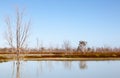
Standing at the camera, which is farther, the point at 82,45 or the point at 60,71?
the point at 82,45

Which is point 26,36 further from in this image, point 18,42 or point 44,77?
point 44,77

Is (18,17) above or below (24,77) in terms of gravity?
above

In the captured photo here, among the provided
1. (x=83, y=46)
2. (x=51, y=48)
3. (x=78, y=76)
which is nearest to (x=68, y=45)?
(x=83, y=46)

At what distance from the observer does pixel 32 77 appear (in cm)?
1617

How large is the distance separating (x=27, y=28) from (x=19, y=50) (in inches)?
38.5

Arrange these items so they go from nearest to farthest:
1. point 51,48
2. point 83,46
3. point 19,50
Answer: point 19,50 → point 83,46 → point 51,48

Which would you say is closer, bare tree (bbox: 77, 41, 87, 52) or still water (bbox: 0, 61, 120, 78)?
Result: still water (bbox: 0, 61, 120, 78)

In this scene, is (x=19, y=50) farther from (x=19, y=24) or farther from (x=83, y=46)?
(x=83, y=46)

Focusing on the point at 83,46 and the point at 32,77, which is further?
the point at 83,46

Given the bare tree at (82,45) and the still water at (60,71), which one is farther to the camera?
the bare tree at (82,45)

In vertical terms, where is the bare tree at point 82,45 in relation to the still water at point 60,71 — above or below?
above

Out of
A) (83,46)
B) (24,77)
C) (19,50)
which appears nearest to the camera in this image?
(19,50)

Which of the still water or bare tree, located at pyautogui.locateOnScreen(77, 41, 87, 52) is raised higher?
bare tree, located at pyautogui.locateOnScreen(77, 41, 87, 52)

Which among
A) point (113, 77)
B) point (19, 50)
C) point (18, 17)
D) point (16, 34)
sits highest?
point (18, 17)
